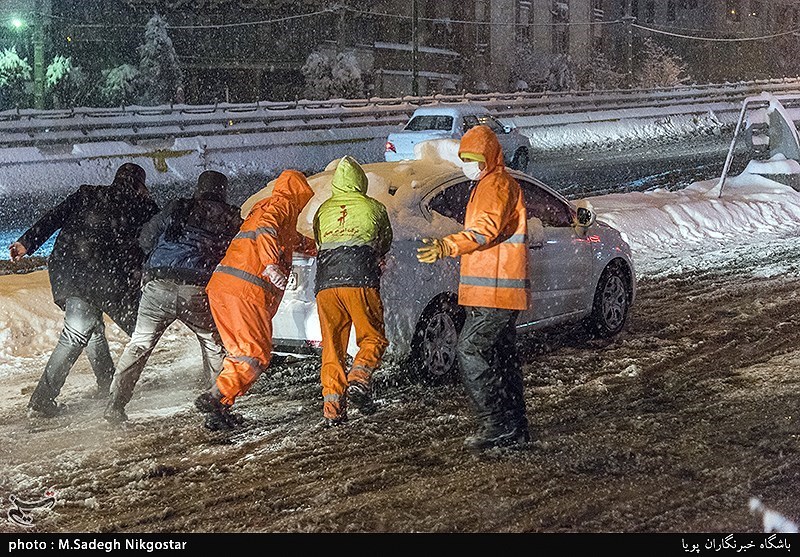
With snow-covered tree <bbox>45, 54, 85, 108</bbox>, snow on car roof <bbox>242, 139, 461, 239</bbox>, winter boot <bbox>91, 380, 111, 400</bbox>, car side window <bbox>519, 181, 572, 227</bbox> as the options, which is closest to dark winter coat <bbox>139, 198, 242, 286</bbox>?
snow on car roof <bbox>242, 139, 461, 239</bbox>

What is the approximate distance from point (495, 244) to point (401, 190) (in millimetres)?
1682

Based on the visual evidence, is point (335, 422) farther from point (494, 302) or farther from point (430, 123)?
point (430, 123)

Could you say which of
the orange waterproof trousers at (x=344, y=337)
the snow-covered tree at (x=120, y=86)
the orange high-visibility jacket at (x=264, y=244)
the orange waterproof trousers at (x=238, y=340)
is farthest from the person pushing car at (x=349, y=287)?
the snow-covered tree at (x=120, y=86)

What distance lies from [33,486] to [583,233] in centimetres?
491

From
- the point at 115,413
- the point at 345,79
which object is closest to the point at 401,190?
the point at 115,413

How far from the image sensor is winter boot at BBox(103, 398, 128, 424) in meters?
6.95

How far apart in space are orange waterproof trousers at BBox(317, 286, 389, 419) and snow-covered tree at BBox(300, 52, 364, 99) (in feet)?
108

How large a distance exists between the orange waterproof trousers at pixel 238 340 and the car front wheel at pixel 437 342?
124cm

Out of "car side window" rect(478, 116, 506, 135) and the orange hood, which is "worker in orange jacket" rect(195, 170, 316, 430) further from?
"car side window" rect(478, 116, 506, 135)

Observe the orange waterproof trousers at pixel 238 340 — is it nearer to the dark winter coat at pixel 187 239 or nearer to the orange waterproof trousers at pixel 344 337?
the dark winter coat at pixel 187 239

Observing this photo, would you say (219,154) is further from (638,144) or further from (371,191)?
(371,191)

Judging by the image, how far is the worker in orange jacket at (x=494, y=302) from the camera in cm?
639
